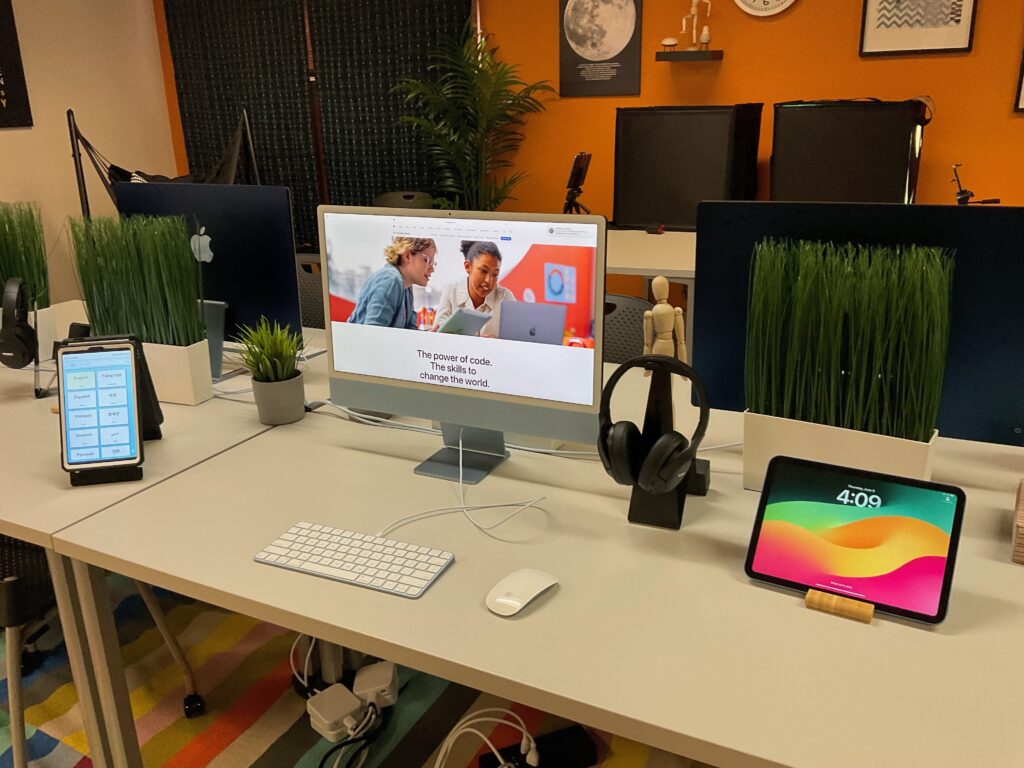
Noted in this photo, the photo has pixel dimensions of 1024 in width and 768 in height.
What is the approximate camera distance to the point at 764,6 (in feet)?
11.2

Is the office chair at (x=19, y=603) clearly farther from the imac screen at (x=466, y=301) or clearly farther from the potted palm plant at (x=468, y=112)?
the potted palm plant at (x=468, y=112)

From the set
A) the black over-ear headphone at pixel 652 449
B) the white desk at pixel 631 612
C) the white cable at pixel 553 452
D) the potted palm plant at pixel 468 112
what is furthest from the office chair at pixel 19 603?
the potted palm plant at pixel 468 112

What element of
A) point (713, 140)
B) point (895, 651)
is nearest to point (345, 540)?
point (895, 651)

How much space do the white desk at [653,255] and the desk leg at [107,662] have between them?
5.50 ft

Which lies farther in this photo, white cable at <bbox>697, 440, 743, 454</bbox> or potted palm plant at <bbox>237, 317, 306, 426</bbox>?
potted palm plant at <bbox>237, 317, 306, 426</bbox>

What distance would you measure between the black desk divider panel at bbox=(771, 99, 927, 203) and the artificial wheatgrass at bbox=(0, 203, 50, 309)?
2.42 metres

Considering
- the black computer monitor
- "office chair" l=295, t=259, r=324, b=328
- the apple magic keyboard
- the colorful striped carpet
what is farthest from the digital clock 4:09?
"office chair" l=295, t=259, r=324, b=328

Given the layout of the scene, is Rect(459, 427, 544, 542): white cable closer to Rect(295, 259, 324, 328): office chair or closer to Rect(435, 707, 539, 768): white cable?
Rect(435, 707, 539, 768): white cable

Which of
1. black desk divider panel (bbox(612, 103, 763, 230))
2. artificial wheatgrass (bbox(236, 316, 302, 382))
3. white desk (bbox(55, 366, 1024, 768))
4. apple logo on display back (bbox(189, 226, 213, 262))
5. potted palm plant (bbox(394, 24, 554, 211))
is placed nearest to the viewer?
white desk (bbox(55, 366, 1024, 768))

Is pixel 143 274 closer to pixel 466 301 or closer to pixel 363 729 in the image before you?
pixel 466 301

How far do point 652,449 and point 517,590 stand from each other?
0.91ft

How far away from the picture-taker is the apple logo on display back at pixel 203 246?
6.07 ft

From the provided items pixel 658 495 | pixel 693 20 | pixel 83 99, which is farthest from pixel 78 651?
pixel 83 99

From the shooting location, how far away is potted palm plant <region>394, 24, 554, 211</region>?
3811mm
